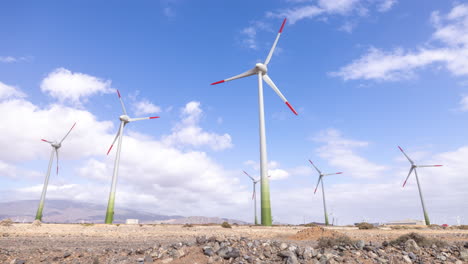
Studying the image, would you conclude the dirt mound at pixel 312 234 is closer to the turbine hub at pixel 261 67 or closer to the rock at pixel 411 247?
the rock at pixel 411 247

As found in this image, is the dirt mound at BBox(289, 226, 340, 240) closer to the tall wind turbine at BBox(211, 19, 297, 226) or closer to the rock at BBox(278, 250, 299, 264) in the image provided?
the tall wind turbine at BBox(211, 19, 297, 226)

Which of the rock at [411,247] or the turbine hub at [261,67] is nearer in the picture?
the rock at [411,247]

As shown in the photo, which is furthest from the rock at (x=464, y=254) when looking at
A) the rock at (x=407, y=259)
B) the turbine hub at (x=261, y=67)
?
the turbine hub at (x=261, y=67)

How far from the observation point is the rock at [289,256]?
12.4 meters

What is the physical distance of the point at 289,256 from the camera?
41.8ft

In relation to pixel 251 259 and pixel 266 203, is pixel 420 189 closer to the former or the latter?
pixel 266 203

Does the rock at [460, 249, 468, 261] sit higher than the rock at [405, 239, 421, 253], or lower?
lower

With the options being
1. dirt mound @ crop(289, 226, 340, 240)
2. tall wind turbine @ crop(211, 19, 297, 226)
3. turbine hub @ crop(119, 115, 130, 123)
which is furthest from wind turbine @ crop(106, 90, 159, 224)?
dirt mound @ crop(289, 226, 340, 240)

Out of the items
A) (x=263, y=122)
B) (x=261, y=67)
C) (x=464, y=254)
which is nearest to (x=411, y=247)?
(x=464, y=254)

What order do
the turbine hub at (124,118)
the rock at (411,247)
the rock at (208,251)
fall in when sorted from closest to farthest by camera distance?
the rock at (208,251), the rock at (411,247), the turbine hub at (124,118)

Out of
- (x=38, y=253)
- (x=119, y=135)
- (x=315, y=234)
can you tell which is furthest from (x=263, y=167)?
(x=119, y=135)

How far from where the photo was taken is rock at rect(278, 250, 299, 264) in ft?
40.5

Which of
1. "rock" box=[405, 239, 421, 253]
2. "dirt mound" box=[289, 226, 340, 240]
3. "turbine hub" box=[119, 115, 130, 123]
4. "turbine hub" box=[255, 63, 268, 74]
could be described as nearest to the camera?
"rock" box=[405, 239, 421, 253]

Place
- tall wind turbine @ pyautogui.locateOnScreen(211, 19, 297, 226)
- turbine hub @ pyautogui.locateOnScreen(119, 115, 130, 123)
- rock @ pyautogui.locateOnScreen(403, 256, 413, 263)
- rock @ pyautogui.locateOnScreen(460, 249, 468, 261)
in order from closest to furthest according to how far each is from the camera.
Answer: rock @ pyautogui.locateOnScreen(403, 256, 413, 263) → rock @ pyautogui.locateOnScreen(460, 249, 468, 261) → tall wind turbine @ pyautogui.locateOnScreen(211, 19, 297, 226) → turbine hub @ pyautogui.locateOnScreen(119, 115, 130, 123)
